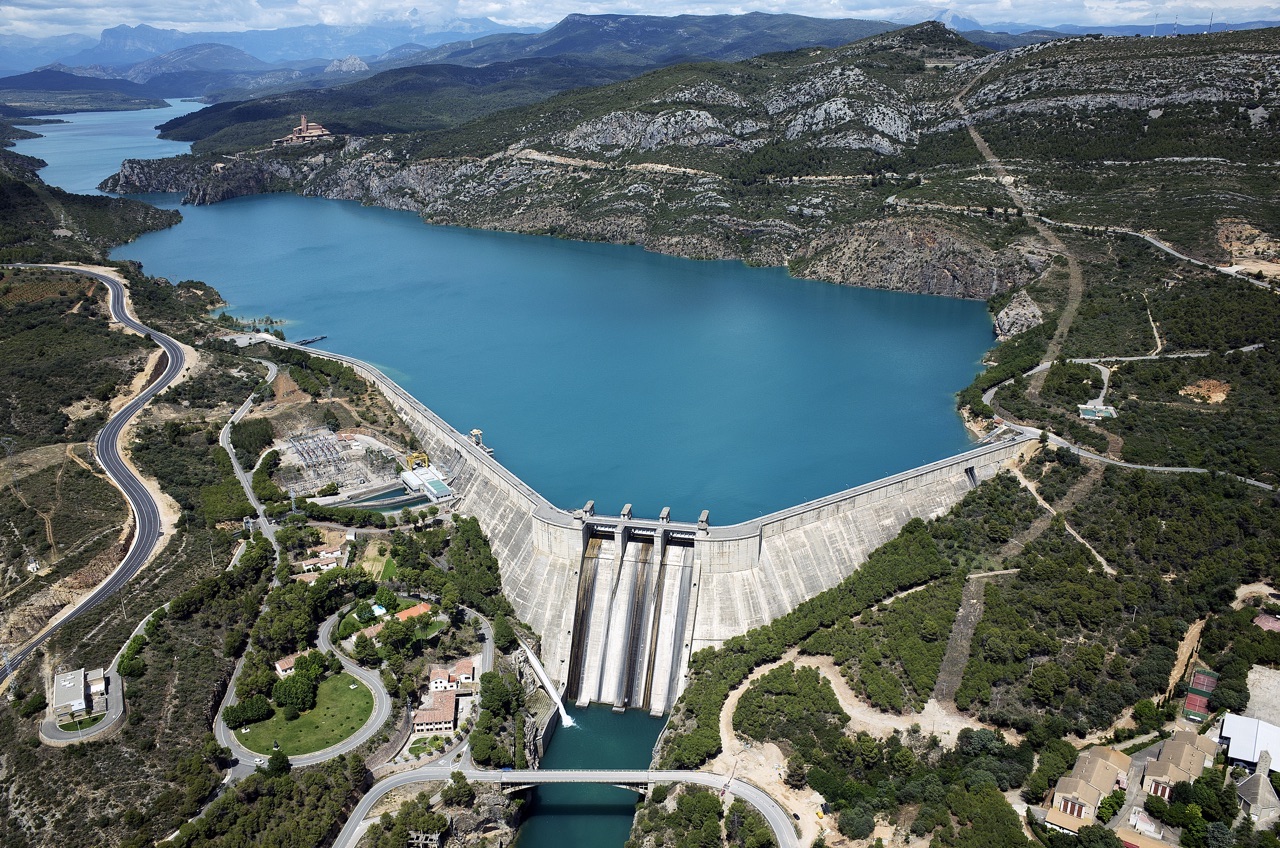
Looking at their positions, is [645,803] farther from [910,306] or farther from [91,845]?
[910,306]

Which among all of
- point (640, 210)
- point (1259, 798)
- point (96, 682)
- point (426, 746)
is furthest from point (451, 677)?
point (640, 210)

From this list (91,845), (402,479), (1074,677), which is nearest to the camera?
(91,845)

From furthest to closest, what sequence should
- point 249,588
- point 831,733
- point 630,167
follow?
point 630,167 → point 249,588 → point 831,733

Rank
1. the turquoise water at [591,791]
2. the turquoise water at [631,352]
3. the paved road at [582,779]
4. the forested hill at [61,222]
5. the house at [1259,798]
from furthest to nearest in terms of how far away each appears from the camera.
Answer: the forested hill at [61,222]
the turquoise water at [631,352]
the turquoise water at [591,791]
the paved road at [582,779]
the house at [1259,798]

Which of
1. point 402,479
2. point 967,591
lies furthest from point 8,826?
point 967,591

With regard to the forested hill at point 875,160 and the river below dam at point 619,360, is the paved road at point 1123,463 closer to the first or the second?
the river below dam at point 619,360

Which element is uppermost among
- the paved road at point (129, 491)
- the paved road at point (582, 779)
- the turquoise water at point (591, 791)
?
the paved road at point (129, 491)

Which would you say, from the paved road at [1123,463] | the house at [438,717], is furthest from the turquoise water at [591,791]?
the paved road at [1123,463]
